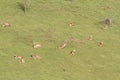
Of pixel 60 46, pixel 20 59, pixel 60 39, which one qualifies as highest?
pixel 60 39

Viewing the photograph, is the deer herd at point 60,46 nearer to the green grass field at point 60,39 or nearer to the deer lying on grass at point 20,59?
the deer lying on grass at point 20,59

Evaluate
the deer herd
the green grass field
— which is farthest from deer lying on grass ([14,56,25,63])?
the green grass field

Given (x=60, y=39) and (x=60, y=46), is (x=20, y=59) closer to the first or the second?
(x=60, y=46)

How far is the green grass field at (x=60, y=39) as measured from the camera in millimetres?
17031

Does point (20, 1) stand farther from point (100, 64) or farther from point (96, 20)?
point (100, 64)

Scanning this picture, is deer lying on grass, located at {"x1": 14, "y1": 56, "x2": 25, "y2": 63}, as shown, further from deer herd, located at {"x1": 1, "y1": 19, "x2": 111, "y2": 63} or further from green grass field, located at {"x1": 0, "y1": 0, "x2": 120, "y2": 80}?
green grass field, located at {"x1": 0, "y1": 0, "x2": 120, "y2": 80}

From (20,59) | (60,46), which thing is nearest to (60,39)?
(60,46)

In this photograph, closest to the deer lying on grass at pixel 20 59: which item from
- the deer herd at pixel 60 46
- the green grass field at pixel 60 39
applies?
the deer herd at pixel 60 46

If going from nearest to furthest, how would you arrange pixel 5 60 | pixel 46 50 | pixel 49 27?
pixel 5 60, pixel 46 50, pixel 49 27

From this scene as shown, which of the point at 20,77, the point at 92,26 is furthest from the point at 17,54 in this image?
the point at 92,26

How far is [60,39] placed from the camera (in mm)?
19828

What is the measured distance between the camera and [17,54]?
18.2 m

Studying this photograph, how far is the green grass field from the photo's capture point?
55.9 ft

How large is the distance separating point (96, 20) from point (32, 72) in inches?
264
